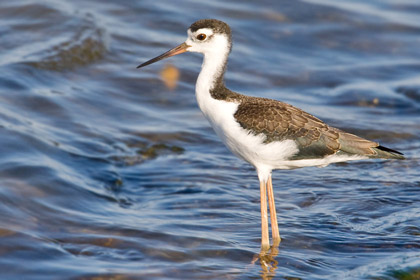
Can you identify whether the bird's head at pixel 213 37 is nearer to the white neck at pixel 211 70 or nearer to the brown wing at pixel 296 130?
the white neck at pixel 211 70

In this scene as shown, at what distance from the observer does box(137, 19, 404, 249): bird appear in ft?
25.1

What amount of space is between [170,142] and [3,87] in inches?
109

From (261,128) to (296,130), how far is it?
45 cm

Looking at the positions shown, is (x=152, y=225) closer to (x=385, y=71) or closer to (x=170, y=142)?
(x=170, y=142)

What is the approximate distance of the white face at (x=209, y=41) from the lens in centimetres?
799

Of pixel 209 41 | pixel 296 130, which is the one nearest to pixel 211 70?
pixel 209 41

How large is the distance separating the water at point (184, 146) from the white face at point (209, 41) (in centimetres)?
204

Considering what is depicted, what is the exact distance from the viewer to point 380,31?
1653 centimetres

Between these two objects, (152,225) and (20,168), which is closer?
(152,225)

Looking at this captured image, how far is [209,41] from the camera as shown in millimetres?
8023

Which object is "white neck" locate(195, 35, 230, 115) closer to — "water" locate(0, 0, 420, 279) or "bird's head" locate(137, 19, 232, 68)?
"bird's head" locate(137, 19, 232, 68)

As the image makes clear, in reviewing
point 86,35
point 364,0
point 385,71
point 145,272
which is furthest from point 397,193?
point 364,0

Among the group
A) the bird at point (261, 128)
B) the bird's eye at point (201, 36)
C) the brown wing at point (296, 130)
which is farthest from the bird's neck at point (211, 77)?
the brown wing at point (296, 130)

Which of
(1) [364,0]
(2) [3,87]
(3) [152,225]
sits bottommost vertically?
(3) [152,225]
